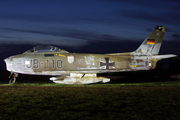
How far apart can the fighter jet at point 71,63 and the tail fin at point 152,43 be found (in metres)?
0.55

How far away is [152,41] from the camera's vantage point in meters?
19.5

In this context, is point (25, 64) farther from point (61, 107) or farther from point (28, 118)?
point (28, 118)

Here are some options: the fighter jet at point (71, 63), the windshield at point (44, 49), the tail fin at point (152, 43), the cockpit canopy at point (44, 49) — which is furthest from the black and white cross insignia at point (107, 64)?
the windshield at point (44, 49)

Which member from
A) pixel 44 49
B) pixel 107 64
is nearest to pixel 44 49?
pixel 44 49

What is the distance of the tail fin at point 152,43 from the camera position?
63.1 feet

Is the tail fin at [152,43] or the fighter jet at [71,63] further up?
the tail fin at [152,43]

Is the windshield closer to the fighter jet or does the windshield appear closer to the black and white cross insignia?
the fighter jet

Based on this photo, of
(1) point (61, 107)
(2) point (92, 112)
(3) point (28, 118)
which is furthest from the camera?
(1) point (61, 107)

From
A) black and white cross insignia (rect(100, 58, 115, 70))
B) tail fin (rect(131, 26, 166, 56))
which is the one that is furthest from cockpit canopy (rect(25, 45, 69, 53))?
tail fin (rect(131, 26, 166, 56))

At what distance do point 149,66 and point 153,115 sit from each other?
12.7m

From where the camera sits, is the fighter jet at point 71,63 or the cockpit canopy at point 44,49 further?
the cockpit canopy at point 44,49

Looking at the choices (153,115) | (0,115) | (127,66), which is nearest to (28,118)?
(0,115)

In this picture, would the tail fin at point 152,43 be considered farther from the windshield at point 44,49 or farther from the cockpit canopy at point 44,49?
the windshield at point 44,49

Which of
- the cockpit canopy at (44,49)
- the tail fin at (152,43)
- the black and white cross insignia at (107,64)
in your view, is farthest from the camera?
the tail fin at (152,43)
